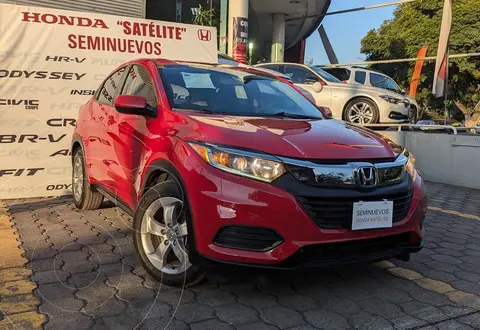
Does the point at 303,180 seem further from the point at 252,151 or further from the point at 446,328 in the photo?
the point at 446,328

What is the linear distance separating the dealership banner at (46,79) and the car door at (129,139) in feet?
6.90

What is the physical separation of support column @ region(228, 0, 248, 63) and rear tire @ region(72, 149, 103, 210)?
27.0 ft

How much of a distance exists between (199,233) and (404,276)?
178 centimetres

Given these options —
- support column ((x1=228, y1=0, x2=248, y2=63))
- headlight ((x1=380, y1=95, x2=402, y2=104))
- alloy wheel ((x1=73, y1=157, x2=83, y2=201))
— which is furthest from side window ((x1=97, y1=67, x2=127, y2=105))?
support column ((x1=228, y1=0, x2=248, y2=63))

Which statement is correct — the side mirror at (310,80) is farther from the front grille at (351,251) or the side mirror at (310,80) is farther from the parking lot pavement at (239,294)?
the front grille at (351,251)

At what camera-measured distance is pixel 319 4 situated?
2220 cm

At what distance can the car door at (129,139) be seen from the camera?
12.4 ft

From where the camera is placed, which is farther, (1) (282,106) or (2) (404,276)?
(1) (282,106)

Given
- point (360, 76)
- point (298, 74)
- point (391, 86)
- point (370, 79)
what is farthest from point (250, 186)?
point (391, 86)

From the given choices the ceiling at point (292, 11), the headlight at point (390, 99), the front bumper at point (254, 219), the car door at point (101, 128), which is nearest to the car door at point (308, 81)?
the headlight at point (390, 99)

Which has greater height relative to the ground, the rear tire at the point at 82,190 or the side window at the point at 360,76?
the side window at the point at 360,76

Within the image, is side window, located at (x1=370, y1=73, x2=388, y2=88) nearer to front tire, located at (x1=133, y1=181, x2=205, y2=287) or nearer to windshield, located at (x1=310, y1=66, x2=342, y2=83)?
windshield, located at (x1=310, y1=66, x2=342, y2=83)

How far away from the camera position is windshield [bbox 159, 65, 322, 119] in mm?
3838

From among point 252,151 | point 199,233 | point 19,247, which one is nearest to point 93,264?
point 19,247
